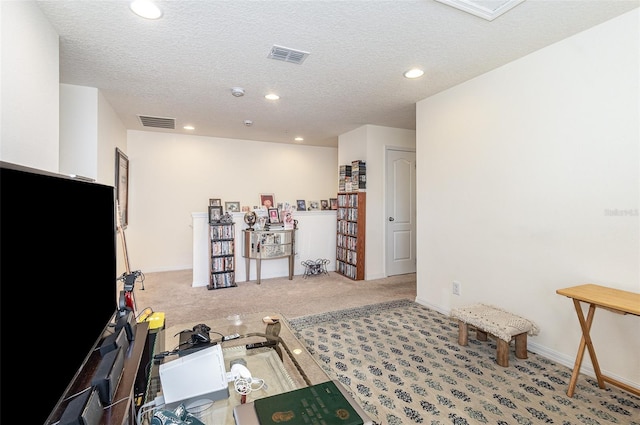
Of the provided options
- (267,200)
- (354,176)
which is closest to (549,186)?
(354,176)

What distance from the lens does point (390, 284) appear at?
4242 mm

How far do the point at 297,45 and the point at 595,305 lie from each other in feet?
8.24

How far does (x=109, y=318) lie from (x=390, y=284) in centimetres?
353

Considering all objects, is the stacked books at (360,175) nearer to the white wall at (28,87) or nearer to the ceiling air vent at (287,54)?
the ceiling air vent at (287,54)

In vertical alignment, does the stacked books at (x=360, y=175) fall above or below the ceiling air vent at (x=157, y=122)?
below

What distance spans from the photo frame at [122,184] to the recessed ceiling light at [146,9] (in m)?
2.44

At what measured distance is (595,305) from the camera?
1694 mm

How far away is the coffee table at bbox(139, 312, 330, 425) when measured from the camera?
1199 mm

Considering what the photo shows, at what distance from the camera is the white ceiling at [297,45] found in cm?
180

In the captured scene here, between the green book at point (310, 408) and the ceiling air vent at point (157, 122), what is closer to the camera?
the green book at point (310, 408)

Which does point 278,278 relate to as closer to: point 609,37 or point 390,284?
point 390,284

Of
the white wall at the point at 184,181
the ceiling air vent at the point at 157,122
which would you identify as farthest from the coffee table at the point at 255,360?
the white wall at the point at 184,181

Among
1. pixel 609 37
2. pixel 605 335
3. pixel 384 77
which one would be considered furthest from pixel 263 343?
pixel 609 37

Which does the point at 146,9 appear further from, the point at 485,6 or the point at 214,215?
the point at 214,215
